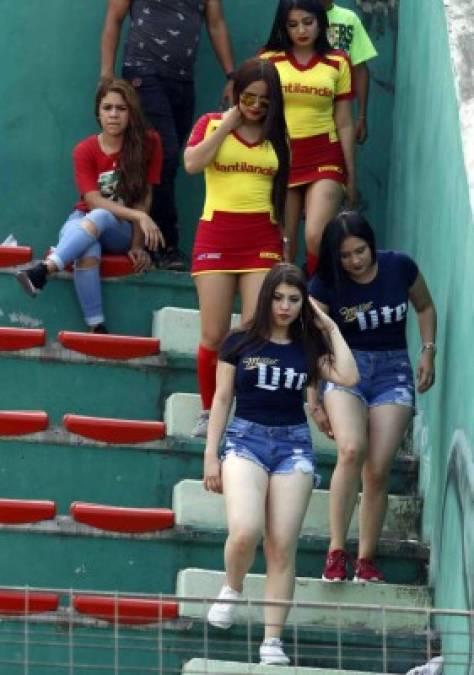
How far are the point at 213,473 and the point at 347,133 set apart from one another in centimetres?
260

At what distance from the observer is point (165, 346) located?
1023 cm

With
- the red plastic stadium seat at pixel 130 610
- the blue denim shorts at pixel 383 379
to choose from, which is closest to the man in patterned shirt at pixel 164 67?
the blue denim shorts at pixel 383 379

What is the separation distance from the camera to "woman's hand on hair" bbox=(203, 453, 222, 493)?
848 cm

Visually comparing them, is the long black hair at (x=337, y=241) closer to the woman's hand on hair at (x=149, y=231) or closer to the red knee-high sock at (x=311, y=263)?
the red knee-high sock at (x=311, y=263)

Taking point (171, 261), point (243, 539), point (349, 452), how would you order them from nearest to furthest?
1. point (243, 539)
2. point (349, 452)
3. point (171, 261)

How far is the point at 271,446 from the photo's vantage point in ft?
27.8

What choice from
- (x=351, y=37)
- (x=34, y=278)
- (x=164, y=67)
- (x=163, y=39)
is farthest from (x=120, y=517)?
(x=351, y=37)

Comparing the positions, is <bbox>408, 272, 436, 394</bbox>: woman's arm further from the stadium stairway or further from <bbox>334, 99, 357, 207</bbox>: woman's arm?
<bbox>334, 99, 357, 207</bbox>: woman's arm

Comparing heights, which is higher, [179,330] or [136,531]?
[179,330]

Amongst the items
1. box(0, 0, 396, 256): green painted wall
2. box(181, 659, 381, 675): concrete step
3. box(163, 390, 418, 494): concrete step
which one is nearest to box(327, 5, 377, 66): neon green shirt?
box(0, 0, 396, 256): green painted wall

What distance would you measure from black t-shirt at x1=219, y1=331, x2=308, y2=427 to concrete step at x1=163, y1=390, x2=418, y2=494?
105cm

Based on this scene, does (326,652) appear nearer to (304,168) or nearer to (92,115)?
(304,168)

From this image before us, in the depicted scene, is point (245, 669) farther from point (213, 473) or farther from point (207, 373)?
point (207, 373)

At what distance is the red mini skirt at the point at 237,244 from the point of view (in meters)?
9.58
